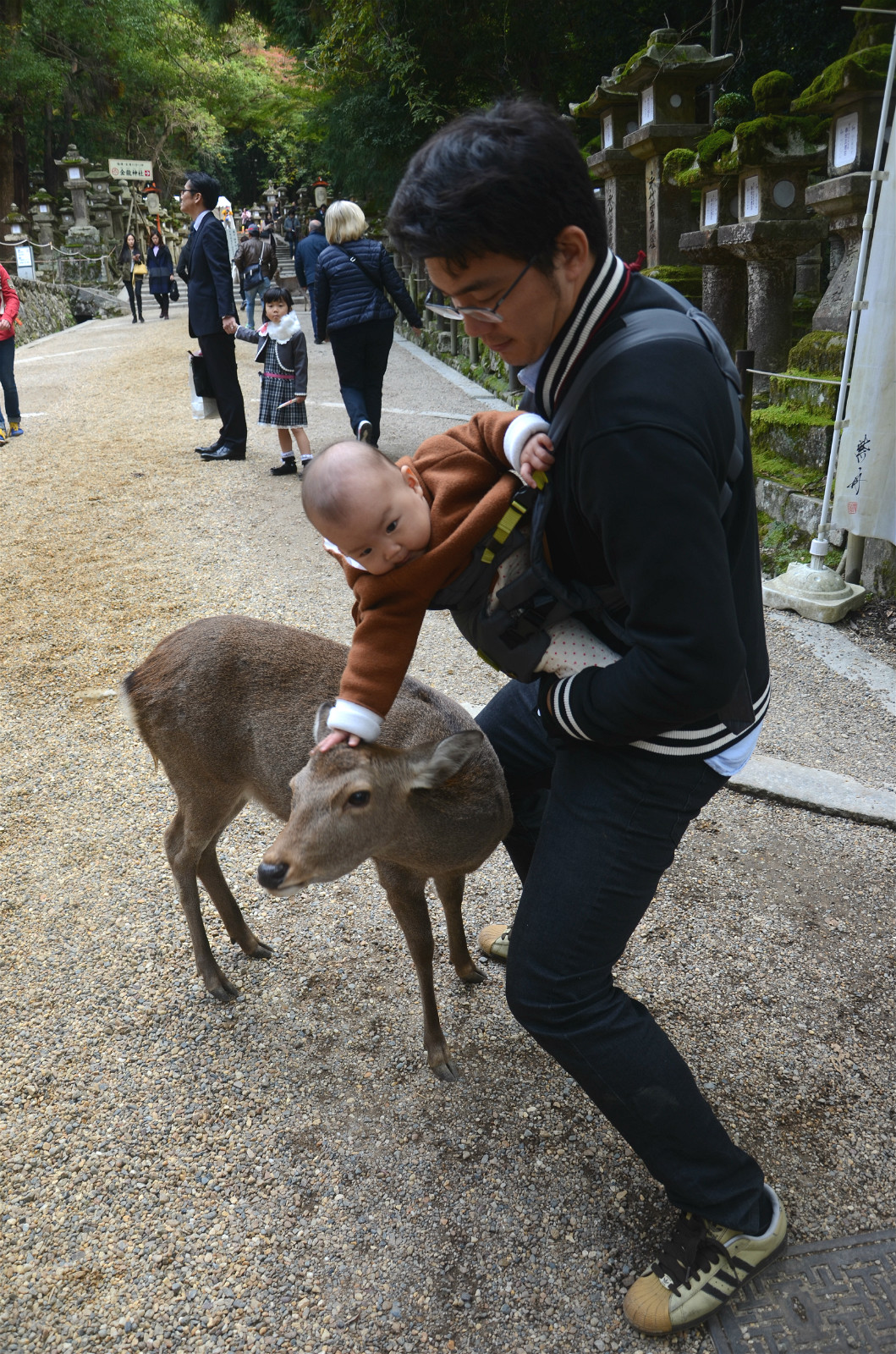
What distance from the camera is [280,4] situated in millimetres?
18953

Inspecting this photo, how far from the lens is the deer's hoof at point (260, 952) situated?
3.00m

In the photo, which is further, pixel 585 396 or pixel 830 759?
pixel 830 759

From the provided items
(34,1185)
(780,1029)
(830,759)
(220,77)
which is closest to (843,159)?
(830,759)

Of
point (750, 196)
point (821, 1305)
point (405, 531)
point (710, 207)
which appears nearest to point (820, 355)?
point (750, 196)

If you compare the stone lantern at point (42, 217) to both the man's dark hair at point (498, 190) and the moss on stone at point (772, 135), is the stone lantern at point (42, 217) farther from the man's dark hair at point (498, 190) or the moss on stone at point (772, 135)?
the man's dark hair at point (498, 190)

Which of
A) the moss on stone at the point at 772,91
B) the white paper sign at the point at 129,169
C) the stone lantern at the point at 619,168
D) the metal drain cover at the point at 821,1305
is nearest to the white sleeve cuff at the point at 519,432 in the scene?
the metal drain cover at the point at 821,1305

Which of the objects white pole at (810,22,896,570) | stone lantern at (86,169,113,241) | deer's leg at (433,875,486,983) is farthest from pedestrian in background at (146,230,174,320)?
deer's leg at (433,875,486,983)

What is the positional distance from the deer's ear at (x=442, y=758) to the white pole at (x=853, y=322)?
3653 mm

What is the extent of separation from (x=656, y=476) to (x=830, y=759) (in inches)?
113

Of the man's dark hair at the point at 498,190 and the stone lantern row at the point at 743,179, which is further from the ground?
the stone lantern row at the point at 743,179

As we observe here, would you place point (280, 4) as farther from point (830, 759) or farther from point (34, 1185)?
point (34, 1185)

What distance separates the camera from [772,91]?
616 centimetres

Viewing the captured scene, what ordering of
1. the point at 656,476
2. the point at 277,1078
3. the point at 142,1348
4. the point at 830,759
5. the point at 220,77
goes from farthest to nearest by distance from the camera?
the point at 220,77
the point at 830,759
the point at 277,1078
the point at 142,1348
the point at 656,476

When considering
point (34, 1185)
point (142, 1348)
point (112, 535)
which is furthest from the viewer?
point (112, 535)
